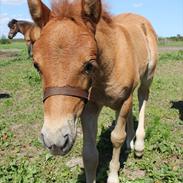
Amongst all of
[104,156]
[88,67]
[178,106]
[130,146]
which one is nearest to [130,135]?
[130,146]

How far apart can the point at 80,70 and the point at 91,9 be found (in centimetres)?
58

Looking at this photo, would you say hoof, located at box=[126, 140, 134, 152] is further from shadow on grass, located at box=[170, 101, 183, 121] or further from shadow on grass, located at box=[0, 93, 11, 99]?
shadow on grass, located at box=[0, 93, 11, 99]

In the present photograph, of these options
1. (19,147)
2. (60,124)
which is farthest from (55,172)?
(60,124)

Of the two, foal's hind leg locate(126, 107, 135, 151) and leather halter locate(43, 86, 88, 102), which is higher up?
leather halter locate(43, 86, 88, 102)

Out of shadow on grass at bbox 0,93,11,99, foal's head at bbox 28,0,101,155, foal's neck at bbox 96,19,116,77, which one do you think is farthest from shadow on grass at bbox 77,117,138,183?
shadow on grass at bbox 0,93,11,99

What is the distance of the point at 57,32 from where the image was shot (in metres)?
2.89

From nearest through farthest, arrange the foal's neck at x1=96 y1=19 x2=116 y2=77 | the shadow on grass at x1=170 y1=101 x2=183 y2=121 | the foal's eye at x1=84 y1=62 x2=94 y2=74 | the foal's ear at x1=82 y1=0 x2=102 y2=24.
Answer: the foal's eye at x1=84 y1=62 x2=94 y2=74 < the foal's ear at x1=82 y1=0 x2=102 y2=24 < the foal's neck at x1=96 y1=19 x2=116 y2=77 < the shadow on grass at x1=170 y1=101 x2=183 y2=121

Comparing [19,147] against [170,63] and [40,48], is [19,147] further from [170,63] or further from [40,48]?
[170,63]

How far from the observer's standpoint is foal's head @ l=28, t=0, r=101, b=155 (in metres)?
2.72

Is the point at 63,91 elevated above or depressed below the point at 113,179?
above

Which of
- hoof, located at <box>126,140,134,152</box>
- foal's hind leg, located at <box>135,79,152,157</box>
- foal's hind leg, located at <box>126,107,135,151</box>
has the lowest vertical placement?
hoof, located at <box>126,140,134,152</box>

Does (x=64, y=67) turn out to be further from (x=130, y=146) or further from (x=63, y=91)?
(x=130, y=146)

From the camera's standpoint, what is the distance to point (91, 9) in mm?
3109

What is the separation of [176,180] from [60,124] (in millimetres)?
2066
